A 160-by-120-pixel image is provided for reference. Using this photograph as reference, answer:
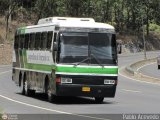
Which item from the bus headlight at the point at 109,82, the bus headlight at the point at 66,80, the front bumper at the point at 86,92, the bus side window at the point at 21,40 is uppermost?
the bus side window at the point at 21,40

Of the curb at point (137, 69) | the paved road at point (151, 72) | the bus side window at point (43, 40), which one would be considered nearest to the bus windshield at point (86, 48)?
the bus side window at point (43, 40)

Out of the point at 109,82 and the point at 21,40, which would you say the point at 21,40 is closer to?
the point at 21,40

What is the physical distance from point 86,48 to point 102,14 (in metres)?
81.5

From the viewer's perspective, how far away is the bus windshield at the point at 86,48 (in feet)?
71.1

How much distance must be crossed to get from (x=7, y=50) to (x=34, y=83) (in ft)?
152

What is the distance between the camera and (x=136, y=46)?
328 ft

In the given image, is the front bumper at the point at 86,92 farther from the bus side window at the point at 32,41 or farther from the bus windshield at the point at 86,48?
the bus side window at the point at 32,41

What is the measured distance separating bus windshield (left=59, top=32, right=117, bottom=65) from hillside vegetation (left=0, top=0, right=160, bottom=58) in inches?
2101

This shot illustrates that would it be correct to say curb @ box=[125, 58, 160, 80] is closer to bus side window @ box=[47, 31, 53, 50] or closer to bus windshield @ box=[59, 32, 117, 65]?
bus side window @ box=[47, 31, 53, 50]

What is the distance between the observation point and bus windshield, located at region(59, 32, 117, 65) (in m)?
21.7

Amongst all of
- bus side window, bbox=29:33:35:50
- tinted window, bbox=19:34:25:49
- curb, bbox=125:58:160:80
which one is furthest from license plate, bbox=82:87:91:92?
curb, bbox=125:58:160:80

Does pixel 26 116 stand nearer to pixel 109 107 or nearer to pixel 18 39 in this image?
pixel 109 107

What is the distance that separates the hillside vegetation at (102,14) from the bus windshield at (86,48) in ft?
175

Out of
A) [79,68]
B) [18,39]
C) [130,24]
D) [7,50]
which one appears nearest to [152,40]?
[130,24]
